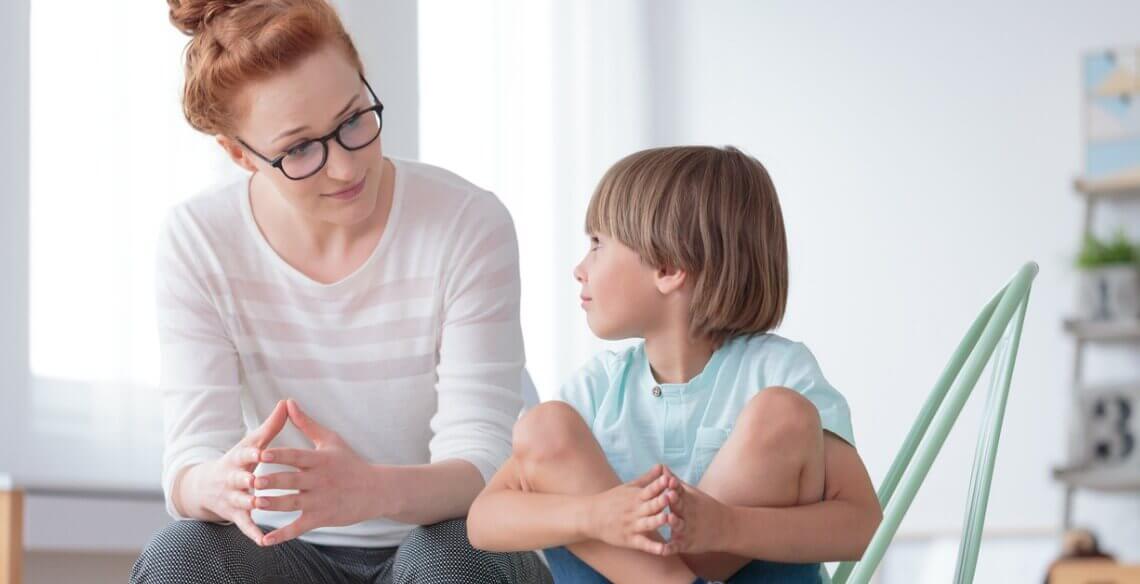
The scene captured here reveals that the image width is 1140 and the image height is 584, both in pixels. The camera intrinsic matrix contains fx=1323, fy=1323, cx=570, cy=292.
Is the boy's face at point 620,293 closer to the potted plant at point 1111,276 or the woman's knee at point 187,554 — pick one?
the woman's knee at point 187,554

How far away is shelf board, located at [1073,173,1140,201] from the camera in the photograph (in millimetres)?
3746

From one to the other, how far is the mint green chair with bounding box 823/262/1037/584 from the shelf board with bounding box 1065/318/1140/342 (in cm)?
267

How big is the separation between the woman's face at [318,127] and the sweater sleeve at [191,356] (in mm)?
146

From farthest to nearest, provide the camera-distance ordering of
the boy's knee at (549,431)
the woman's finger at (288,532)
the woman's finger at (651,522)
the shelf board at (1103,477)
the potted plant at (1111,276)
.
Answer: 1. the potted plant at (1111,276)
2. the shelf board at (1103,477)
3. the woman's finger at (288,532)
4. the boy's knee at (549,431)
5. the woman's finger at (651,522)

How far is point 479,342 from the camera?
1459mm

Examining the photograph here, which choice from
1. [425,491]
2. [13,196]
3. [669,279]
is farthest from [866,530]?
[13,196]

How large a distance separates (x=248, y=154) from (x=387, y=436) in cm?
35

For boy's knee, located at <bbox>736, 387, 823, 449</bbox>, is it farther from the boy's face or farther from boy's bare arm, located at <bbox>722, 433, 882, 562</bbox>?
the boy's face

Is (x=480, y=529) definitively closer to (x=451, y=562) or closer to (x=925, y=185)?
(x=451, y=562)

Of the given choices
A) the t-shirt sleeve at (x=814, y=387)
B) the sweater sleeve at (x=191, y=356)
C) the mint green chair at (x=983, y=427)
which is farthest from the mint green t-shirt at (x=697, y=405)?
the sweater sleeve at (x=191, y=356)

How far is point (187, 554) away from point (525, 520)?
36cm

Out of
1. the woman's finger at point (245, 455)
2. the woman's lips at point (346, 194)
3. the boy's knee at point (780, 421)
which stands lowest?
the woman's finger at point (245, 455)

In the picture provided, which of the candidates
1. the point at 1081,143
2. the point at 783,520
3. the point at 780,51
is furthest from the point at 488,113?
the point at 783,520

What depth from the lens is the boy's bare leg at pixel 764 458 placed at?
1.05 meters
